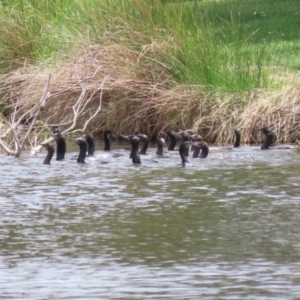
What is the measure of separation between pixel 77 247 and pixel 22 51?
41.0ft

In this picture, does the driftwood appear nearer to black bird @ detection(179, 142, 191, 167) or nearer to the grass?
the grass

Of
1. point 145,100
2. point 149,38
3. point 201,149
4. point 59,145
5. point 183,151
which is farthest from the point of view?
point 149,38

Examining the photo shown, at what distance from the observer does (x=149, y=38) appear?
19078 millimetres

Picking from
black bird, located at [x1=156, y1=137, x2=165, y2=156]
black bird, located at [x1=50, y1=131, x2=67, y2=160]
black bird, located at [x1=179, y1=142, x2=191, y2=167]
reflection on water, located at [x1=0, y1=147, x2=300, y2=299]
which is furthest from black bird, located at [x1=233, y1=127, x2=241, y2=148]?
black bird, located at [x1=50, y1=131, x2=67, y2=160]

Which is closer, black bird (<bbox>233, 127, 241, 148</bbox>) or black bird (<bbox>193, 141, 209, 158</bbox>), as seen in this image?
black bird (<bbox>193, 141, 209, 158</bbox>)

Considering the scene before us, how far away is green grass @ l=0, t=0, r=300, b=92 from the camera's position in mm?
18594

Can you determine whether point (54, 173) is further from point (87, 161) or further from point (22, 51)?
point (22, 51)

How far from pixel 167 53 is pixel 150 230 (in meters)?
9.19

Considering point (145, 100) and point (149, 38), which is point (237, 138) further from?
point (149, 38)

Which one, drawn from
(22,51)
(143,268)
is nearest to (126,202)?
(143,268)

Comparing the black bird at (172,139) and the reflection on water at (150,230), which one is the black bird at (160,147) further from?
the black bird at (172,139)

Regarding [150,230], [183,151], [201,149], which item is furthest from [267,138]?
[150,230]

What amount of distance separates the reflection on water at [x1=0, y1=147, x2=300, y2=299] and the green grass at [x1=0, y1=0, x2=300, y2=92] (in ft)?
12.7

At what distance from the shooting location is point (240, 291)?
295 inches
